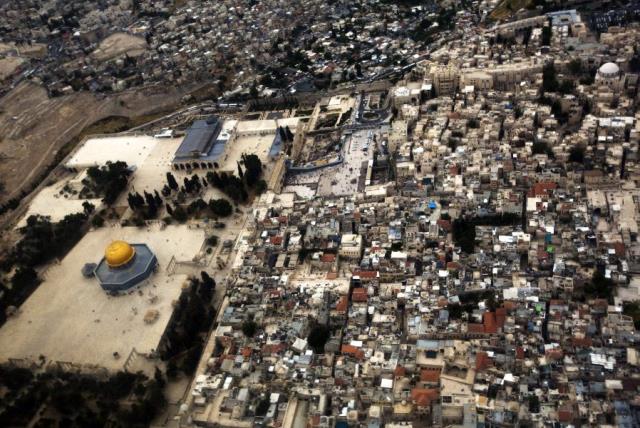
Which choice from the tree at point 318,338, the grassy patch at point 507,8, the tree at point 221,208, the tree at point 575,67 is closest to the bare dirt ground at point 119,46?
the tree at point 221,208

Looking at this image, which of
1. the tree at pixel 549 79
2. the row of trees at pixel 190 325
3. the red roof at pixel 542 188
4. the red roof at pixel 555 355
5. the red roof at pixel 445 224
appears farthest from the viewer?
the tree at pixel 549 79

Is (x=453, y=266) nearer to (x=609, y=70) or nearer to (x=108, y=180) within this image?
(x=609, y=70)

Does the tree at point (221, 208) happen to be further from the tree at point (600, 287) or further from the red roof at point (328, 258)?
the tree at point (600, 287)

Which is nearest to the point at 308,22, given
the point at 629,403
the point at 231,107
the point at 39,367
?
the point at 231,107

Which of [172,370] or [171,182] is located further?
[171,182]

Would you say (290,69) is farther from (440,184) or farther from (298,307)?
(298,307)

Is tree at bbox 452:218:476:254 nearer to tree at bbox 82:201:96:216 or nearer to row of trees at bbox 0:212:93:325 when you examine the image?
row of trees at bbox 0:212:93:325

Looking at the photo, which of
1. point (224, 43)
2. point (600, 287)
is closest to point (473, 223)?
point (600, 287)
